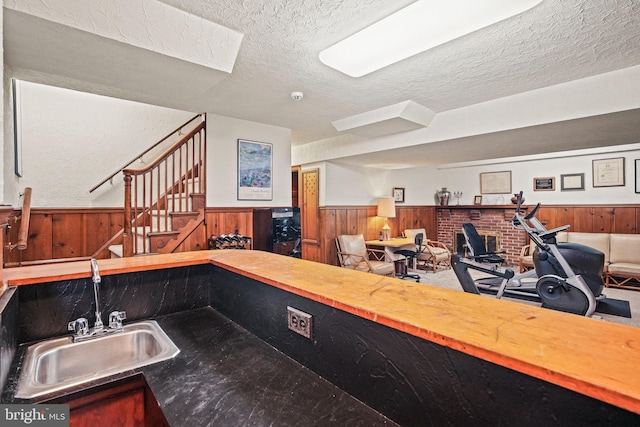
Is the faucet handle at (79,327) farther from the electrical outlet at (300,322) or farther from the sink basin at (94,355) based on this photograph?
the electrical outlet at (300,322)

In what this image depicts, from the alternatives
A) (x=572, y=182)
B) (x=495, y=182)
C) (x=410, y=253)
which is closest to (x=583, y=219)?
(x=572, y=182)

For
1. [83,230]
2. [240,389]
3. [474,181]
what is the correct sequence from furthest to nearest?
[474,181], [83,230], [240,389]

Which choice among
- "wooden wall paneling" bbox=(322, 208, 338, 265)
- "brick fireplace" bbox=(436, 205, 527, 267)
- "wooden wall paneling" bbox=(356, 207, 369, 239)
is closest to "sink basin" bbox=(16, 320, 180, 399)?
"wooden wall paneling" bbox=(322, 208, 338, 265)

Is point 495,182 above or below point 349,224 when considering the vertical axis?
above

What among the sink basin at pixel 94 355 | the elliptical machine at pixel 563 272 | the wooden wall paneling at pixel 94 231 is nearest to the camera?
the sink basin at pixel 94 355

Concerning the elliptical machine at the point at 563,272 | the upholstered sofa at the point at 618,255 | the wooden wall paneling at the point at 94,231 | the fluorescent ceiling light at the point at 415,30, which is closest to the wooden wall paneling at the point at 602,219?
the upholstered sofa at the point at 618,255

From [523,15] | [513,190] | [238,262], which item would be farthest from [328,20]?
[513,190]

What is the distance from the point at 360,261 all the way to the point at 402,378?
14.7 ft

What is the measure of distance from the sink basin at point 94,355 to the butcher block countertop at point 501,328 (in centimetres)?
32

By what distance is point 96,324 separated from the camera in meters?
1.43

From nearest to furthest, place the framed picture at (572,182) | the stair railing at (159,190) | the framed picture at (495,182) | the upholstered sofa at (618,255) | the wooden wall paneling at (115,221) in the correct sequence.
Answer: the stair railing at (159,190)
the wooden wall paneling at (115,221)
the upholstered sofa at (618,255)
the framed picture at (572,182)
the framed picture at (495,182)

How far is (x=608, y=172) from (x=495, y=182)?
1827 millimetres

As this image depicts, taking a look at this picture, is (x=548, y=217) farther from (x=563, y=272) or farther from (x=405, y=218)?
(x=563, y=272)

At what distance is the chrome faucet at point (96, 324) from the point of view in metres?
1.39
